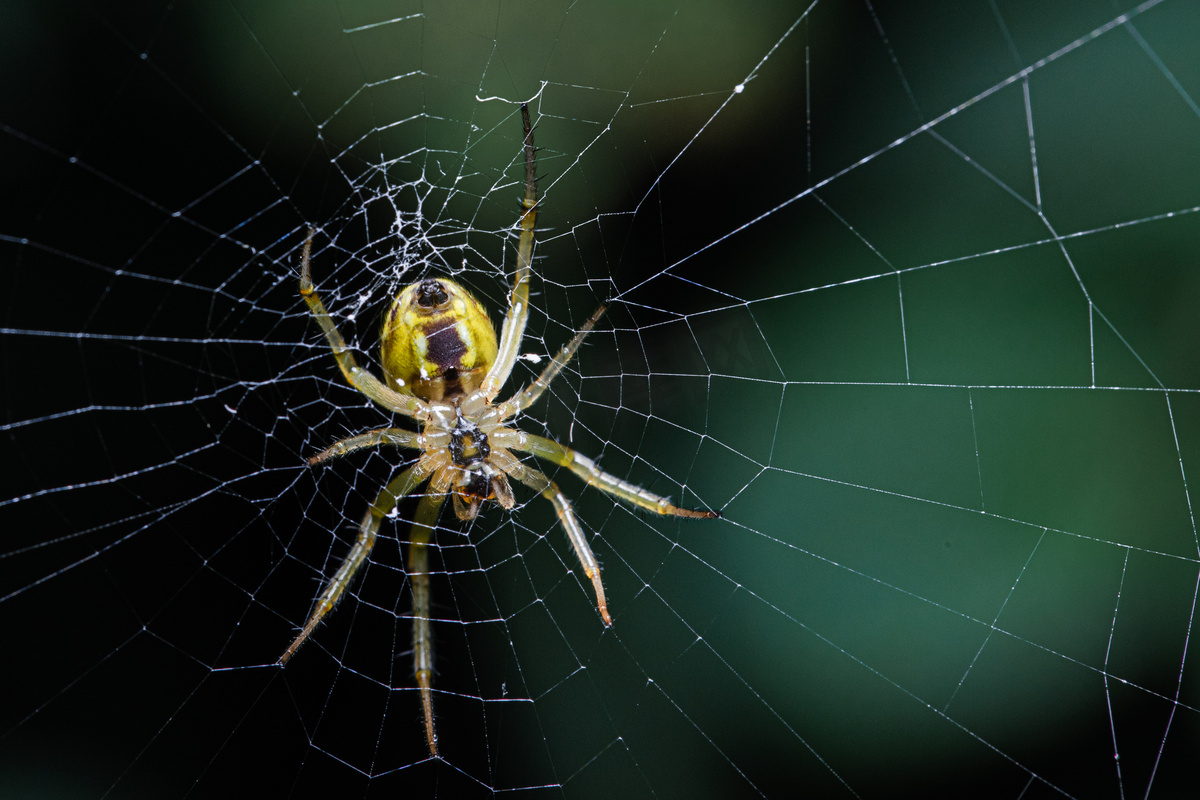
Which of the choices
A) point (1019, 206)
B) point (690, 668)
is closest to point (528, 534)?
point (690, 668)

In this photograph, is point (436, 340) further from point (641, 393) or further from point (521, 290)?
point (641, 393)

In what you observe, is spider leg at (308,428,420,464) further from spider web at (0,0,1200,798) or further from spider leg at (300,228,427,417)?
spider web at (0,0,1200,798)

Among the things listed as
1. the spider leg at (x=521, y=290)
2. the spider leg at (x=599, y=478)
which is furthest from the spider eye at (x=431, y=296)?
the spider leg at (x=599, y=478)

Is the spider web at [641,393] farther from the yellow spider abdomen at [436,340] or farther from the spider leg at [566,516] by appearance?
the yellow spider abdomen at [436,340]

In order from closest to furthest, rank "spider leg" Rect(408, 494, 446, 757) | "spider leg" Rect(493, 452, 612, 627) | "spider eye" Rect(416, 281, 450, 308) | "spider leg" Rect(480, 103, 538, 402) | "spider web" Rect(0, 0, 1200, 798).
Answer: "spider web" Rect(0, 0, 1200, 798)
"spider leg" Rect(480, 103, 538, 402)
"spider eye" Rect(416, 281, 450, 308)
"spider leg" Rect(493, 452, 612, 627)
"spider leg" Rect(408, 494, 446, 757)

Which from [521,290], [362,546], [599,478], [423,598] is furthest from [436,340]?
[423,598]

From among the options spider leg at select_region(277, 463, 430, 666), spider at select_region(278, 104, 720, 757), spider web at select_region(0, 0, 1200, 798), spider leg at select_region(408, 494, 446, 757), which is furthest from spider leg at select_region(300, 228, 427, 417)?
spider leg at select_region(408, 494, 446, 757)

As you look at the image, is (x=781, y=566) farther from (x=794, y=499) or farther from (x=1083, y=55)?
(x=1083, y=55)
